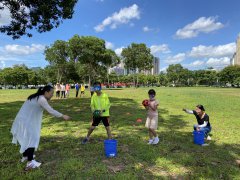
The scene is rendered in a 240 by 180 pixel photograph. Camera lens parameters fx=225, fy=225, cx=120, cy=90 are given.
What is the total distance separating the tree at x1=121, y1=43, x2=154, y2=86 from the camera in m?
63.6

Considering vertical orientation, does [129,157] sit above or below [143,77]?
below

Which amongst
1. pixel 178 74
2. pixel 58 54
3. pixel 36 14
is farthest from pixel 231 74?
pixel 36 14

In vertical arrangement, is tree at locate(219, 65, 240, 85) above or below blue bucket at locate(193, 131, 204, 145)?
above

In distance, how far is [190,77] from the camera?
388ft

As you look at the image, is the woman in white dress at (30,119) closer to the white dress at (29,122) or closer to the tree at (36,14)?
the white dress at (29,122)

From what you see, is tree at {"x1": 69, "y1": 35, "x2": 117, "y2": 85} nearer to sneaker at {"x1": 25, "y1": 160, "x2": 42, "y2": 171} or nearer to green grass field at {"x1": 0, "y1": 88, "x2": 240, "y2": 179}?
green grass field at {"x1": 0, "y1": 88, "x2": 240, "y2": 179}

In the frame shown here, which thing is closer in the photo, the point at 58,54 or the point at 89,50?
the point at 89,50

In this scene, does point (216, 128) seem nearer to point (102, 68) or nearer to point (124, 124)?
point (124, 124)

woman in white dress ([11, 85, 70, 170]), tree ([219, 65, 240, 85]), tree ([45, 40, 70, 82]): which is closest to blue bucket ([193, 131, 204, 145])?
woman in white dress ([11, 85, 70, 170])

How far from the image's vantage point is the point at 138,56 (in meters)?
64.0

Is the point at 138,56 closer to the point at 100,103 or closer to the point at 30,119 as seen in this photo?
the point at 100,103

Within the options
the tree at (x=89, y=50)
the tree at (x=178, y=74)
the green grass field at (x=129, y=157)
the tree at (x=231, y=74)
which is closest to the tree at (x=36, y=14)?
the green grass field at (x=129, y=157)

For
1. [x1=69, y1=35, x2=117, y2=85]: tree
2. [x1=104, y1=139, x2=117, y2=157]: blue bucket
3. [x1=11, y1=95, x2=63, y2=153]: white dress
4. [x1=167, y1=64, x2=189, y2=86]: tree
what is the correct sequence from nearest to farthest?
[x1=11, y1=95, x2=63, y2=153]: white dress, [x1=104, y1=139, x2=117, y2=157]: blue bucket, [x1=69, y1=35, x2=117, y2=85]: tree, [x1=167, y1=64, x2=189, y2=86]: tree

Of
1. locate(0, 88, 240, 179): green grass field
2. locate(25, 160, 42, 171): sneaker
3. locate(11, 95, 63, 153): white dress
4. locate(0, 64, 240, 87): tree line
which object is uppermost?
locate(0, 64, 240, 87): tree line
